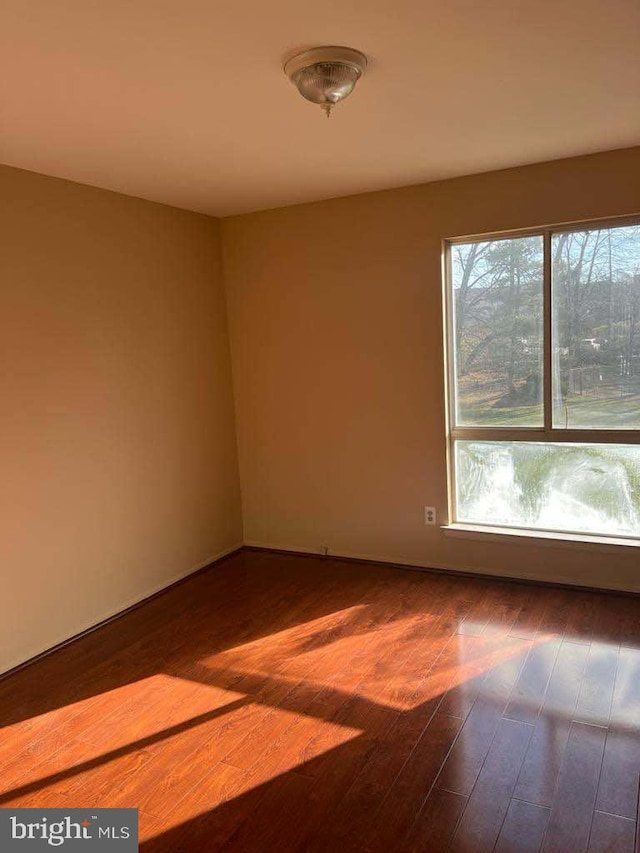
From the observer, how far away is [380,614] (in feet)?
11.6

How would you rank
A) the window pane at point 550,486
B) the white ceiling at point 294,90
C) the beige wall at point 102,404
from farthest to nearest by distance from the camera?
the window pane at point 550,486 < the beige wall at point 102,404 < the white ceiling at point 294,90

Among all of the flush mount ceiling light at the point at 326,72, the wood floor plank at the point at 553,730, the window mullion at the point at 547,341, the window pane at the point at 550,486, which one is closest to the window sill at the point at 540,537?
the window pane at the point at 550,486

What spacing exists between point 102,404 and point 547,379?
2508mm

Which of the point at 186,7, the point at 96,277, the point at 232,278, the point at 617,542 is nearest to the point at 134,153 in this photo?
the point at 96,277

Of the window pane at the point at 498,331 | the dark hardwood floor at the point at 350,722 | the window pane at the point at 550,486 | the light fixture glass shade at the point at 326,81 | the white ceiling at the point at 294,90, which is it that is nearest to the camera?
the white ceiling at the point at 294,90

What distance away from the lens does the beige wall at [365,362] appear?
3660mm

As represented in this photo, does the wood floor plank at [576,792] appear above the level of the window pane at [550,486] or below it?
below

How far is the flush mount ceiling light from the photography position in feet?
6.77

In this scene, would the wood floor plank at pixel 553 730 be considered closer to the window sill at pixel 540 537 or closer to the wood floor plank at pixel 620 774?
the wood floor plank at pixel 620 774

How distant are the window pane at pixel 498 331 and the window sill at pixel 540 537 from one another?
644 mm

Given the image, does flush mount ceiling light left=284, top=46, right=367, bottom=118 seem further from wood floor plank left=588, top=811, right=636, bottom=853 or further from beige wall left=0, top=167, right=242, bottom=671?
wood floor plank left=588, top=811, right=636, bottom=853

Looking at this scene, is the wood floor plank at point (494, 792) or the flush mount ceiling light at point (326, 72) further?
the flush mount ceiling light at point (326, 72)

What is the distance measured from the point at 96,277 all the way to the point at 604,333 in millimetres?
2795

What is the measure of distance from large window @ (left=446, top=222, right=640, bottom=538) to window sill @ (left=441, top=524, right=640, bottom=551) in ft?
0.14
